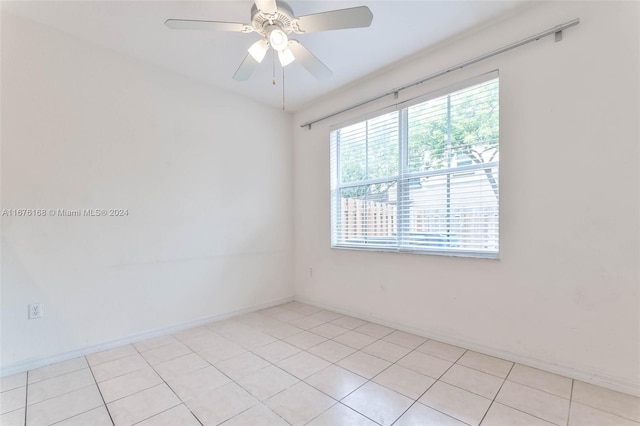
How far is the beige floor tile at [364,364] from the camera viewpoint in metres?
2.03

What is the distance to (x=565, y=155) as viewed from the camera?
1923 mm

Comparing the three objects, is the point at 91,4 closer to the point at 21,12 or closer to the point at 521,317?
the point at 21,12

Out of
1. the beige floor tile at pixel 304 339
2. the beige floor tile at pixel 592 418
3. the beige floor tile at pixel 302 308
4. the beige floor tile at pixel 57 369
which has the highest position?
the beige floor tile at pixel 592 418

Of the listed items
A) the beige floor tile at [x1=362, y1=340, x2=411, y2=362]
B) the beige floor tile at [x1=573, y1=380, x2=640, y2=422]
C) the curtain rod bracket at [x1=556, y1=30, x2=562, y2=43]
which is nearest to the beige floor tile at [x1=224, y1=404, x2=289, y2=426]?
the beige floor tile at [x1=362, y1=340, x2=411, y2=362]

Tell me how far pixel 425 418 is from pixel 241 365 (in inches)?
51.7

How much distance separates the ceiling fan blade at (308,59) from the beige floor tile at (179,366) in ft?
7.76

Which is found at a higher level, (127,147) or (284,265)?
(127,147)

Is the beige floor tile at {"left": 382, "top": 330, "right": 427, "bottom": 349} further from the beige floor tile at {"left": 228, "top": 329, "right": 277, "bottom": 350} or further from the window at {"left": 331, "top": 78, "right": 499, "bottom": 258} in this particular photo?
the beige floor tile at {"left": 228, "top": 329, "right": 277, "bottom": 350}

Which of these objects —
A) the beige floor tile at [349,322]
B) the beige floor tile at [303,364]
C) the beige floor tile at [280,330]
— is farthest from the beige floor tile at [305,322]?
the beige floor tile at [303,364]

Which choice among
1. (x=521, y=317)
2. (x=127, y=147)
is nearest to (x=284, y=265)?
(x=127, y=147)

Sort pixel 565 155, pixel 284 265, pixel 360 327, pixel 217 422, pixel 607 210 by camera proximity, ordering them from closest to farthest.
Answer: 1. pixel 217 422
2. pixel 607 210
3. pixel 565 155
4. pixel 360 327
5. pixel 284 265

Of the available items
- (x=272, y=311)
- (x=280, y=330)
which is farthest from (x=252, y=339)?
(x=272, y=311)

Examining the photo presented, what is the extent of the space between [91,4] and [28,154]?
47.1 inches

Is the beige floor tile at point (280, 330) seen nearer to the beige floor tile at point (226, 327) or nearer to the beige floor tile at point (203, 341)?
the beige floor tile at point (226, 327)
